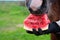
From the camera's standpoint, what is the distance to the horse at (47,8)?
34.7 inches

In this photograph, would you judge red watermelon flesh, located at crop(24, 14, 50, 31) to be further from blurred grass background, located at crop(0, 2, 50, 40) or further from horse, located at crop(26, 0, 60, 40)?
blurred grass background, located at crop(0, 2, 50, 40)

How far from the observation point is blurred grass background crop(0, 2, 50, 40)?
316cm

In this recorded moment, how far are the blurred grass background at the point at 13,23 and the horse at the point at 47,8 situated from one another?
3.05 feet

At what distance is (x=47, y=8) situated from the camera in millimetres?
985

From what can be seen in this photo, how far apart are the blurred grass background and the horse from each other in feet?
3.05

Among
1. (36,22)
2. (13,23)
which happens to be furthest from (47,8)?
(13,23)

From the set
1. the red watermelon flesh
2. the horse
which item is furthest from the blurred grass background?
the red watermelon flesh

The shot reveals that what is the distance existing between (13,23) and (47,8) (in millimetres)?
3113

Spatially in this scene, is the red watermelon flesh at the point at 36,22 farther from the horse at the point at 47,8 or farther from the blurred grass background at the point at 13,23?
the blurred grass background at the point at 13,23

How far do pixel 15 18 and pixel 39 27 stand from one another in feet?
11.4

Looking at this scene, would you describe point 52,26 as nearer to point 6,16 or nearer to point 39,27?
point 39,27

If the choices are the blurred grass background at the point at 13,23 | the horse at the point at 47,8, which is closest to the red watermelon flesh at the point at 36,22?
the horse at the point at 47,8

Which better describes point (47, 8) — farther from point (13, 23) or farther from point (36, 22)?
point (13, 23)

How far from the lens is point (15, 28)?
378 centimetres
